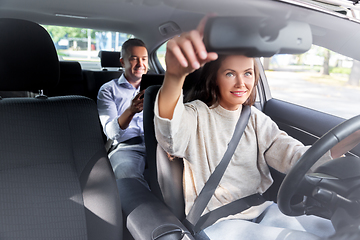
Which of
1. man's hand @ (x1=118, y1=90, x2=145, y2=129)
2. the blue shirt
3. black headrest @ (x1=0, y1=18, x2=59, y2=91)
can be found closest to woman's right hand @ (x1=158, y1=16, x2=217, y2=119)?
black headrest @ (x1=0, y1=18, x2=59, y2=91)

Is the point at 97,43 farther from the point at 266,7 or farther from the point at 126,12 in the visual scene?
the point at 266,7

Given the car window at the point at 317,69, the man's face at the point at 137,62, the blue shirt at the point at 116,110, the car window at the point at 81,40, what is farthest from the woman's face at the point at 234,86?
the man's face at the point at 137,62

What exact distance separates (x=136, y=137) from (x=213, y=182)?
3.34 feet

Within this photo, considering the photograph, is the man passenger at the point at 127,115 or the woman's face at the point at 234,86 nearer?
the woman's face at the point at 234,86

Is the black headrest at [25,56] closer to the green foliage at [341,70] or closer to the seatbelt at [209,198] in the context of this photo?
the seatbelt at [209,198]

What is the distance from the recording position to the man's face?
6.92ft

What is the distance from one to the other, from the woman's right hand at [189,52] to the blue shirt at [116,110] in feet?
4.03

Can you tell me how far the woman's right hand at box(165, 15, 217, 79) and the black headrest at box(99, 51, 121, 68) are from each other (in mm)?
2039

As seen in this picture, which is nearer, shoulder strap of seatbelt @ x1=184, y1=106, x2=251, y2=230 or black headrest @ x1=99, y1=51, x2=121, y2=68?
shoulder strap of seatbelt @ x1=184, y1=106, x2=251, y2=230

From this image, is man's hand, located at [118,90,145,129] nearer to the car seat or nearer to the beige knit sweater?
the car seat

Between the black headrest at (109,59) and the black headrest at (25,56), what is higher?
the black headrest at (25,56)

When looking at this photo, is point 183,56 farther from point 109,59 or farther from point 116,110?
point 109,59

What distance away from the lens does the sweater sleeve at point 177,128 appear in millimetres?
874

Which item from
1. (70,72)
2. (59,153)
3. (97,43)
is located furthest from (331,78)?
(70,72)
